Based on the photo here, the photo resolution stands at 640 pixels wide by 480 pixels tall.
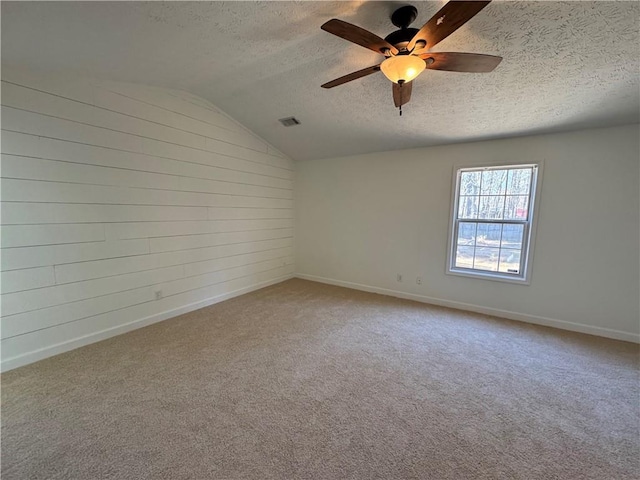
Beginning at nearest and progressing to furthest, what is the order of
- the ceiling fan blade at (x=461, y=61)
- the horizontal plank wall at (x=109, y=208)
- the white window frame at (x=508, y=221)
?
1. the ceiling fan blade at (x=461, y=61)
2. the horizontal plank wall at (x=109, y=208)
3. the white window frame at (x=508, y=221)

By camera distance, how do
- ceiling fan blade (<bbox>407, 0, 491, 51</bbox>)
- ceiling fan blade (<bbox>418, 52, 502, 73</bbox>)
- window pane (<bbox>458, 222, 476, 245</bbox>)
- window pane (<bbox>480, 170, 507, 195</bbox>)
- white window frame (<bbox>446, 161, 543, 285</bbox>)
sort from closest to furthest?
ceiling fan blade (<bbox>407, 0, 491, 51</bbox>), ceiling fan blade (<bbox>418, 52, 502, 73</bbox>), white window frame (<bbox>446, 161, 543, 285</bbox>), window pane (<bbox>480, 170, 507, 195</bbox>), window pane (<bbox>458, 222, 476, 245</bbox>)

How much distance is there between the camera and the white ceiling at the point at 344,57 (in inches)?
67.9

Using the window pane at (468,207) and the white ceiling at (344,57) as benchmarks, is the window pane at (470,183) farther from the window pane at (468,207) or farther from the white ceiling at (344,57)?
the white ceiling at (344,57)

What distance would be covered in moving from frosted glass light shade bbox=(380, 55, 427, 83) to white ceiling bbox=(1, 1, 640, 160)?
15.7 inches

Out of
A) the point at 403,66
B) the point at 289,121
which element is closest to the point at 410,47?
the point at 403,66

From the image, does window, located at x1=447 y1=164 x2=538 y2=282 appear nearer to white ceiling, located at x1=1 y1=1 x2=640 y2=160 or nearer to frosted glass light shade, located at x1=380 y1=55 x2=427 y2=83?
white ceiling, located at x1=1 y1=1 x2=640 y2=160

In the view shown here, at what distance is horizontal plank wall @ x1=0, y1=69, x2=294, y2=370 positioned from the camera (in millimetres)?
2225

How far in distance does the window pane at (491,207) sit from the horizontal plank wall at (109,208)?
3.36 metres

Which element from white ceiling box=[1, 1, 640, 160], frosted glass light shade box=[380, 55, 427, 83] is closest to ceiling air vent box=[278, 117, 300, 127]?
white ceiling box=[1, 1, 640, 160]

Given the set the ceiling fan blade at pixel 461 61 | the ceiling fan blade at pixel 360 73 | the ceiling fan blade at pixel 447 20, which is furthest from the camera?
the ceiling fan blade at pixel 360 73

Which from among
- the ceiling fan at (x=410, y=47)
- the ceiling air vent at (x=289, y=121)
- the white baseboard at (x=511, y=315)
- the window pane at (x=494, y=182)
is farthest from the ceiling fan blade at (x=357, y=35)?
the white baseboard at (x=511, y=315)

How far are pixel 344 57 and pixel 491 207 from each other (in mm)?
2646

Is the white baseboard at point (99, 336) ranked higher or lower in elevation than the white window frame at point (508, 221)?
lower

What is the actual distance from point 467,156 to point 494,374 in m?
2.63
